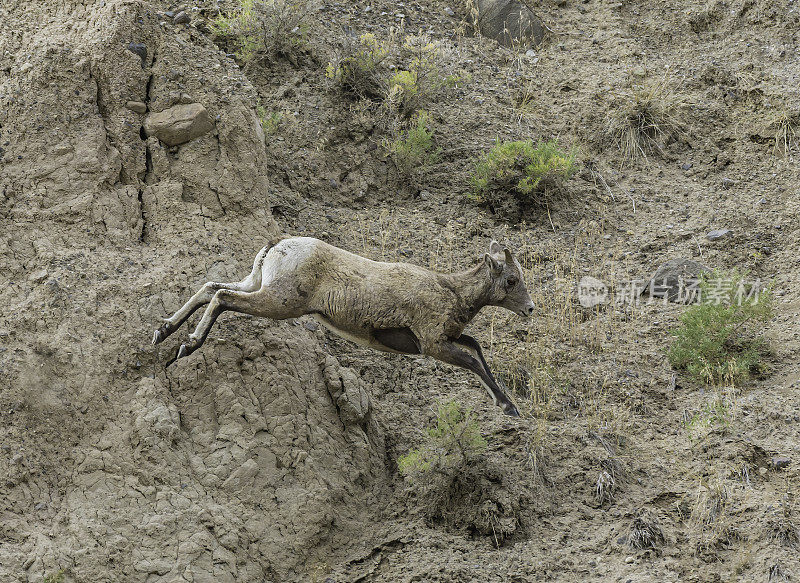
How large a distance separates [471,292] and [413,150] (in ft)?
12.9

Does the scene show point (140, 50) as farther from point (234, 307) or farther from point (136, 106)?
point (234, 307)

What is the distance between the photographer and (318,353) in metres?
8.72

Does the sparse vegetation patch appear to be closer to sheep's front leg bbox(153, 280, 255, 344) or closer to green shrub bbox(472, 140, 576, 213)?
sheep's front leg bbox(153, 280, 255, 344)

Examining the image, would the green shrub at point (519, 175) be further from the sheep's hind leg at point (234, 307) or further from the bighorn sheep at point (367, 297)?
the sheep's hind leg at point (234, 307)

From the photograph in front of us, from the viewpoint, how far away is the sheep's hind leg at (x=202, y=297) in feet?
25.0

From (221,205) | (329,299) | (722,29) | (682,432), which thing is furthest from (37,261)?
(722,29)

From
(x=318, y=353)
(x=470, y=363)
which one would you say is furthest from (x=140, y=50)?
(x=470, y=363)

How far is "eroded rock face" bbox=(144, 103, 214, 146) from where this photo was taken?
8.89 meters

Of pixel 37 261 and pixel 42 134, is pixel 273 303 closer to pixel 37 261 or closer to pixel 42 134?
pixel 37 261

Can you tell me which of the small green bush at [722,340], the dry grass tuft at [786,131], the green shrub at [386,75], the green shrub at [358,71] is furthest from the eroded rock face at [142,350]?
the dry grass tuft at [786,131]

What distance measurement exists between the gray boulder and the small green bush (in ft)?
20.1

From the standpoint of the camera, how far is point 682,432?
8.87 metres

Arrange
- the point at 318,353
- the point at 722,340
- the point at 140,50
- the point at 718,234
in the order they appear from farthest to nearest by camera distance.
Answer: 1. the point at 718,234
2. the point at 722,340
3. the point at 140,50
4. the point at 318,353

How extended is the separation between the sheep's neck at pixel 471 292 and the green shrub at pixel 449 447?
872 millimetres
